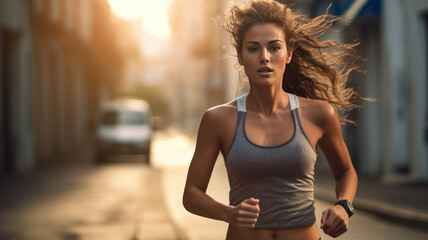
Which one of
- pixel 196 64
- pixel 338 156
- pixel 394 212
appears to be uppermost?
pixel 338 156

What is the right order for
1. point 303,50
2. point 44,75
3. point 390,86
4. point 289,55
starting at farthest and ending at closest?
point 44,75
point 390,86
point 303,50
point 289,55

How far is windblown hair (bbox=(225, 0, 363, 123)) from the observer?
9.01ft

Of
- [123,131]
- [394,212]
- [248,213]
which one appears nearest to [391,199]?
[394,212]

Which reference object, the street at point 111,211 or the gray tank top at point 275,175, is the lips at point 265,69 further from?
the street at point 111,211

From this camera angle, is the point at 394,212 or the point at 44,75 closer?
the point at 394,212

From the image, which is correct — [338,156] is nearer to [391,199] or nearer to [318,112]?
[318,112]

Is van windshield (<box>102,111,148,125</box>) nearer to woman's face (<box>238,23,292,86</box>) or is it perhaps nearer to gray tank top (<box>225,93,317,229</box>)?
woman's face (<box>238,23,292,86</box>)

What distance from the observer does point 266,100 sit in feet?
9.02

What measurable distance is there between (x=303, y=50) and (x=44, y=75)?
23286 millimetres

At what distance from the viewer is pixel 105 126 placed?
24484 millimetres

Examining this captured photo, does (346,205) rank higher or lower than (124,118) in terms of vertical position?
higher

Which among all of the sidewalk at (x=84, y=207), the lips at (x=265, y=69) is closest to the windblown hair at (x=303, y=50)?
the lips at (x=265, y=69)

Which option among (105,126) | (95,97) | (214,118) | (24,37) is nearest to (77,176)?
(24,37)

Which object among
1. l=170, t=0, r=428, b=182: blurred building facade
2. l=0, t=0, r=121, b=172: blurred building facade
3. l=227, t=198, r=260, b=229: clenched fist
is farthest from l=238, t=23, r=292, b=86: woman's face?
l=0, t=0, r=121, b=172: blurred building facade
